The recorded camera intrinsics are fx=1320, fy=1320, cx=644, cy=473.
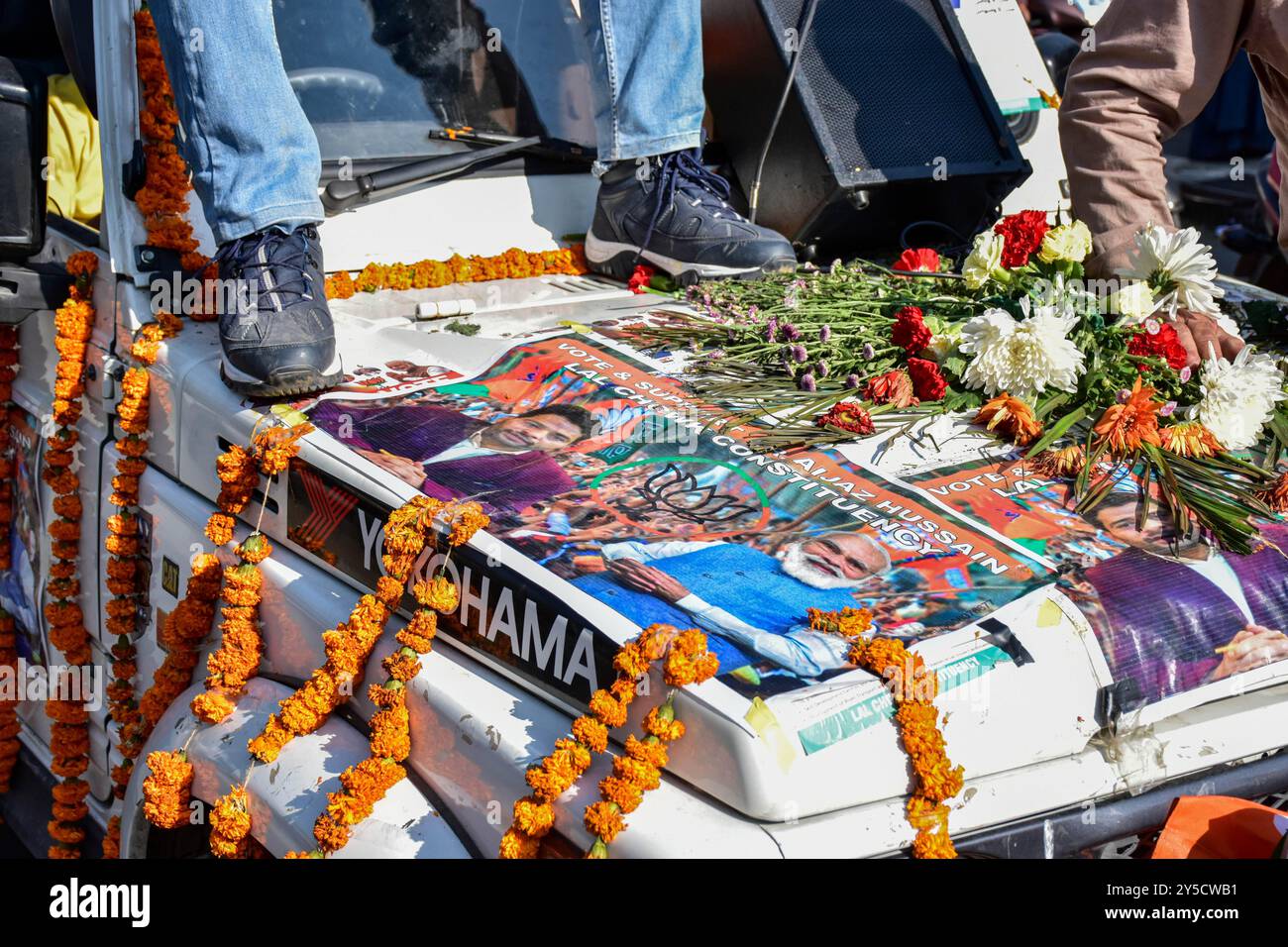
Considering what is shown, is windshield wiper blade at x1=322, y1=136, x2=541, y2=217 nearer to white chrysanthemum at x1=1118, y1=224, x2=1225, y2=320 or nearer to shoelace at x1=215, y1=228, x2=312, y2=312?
shoelace at x1=215, y1=228, x2=312, y2=312

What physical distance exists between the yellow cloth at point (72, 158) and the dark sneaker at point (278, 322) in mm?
904

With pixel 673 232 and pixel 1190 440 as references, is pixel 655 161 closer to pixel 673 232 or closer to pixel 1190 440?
pixel 673 232

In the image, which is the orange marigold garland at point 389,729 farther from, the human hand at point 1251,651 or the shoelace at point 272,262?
the human hand at point 1251,651

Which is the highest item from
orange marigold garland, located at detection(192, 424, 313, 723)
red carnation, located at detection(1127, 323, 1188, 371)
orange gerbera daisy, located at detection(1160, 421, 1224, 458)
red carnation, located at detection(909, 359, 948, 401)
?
red carnation, located at detection(1127, 323, 1188, 371)

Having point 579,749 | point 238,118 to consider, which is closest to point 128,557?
point 238,118

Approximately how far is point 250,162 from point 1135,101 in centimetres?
175

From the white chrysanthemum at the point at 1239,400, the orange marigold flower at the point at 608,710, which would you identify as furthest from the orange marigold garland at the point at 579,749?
the white chrysanthemum at the point at 1239,400

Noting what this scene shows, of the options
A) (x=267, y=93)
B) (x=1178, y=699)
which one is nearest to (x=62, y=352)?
(x=267, y=93)

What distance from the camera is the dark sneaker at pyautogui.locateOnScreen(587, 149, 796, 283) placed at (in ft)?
10.1

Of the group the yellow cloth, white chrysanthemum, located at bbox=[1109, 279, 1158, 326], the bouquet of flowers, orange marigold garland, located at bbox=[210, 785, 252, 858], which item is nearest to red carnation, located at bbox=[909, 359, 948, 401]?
the bouquet of flowers

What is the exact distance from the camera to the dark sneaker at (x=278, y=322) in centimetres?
230

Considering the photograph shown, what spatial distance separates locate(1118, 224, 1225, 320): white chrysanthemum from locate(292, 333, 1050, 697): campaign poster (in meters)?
0.86

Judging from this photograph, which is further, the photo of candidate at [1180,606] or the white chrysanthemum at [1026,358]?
the white chrysanthemum at [1026,358]
